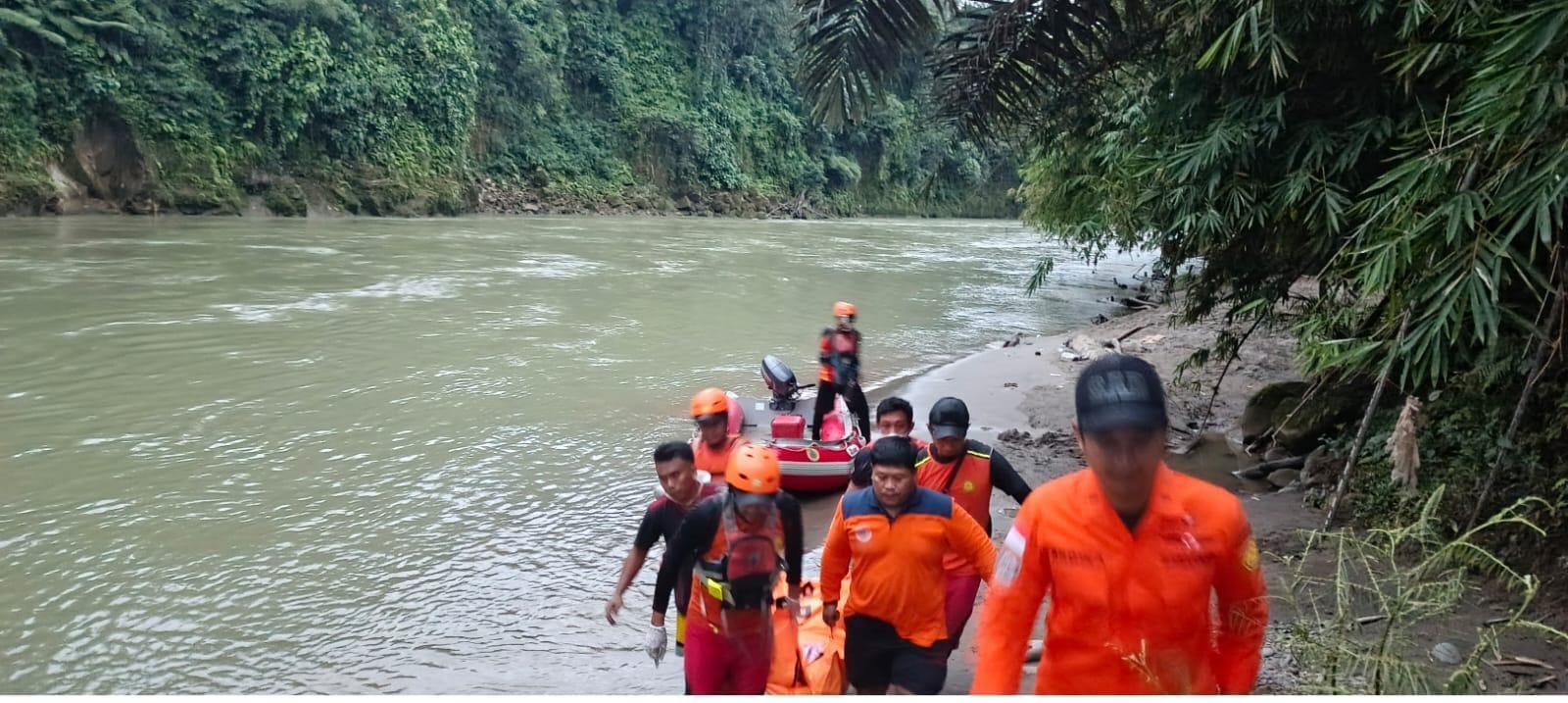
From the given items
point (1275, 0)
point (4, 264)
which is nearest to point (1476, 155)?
point (1275, 0)

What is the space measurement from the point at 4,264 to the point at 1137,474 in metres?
22.7

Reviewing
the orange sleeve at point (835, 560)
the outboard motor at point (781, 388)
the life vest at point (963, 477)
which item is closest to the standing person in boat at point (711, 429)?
the life vest at point (963, 477)

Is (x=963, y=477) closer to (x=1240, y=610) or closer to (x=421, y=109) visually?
(x=1240, y=610)

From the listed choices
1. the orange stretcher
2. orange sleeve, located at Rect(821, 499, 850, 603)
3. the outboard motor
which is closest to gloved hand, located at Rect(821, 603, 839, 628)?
orange sleeve, located at Rect(821, 499, 850, 603)

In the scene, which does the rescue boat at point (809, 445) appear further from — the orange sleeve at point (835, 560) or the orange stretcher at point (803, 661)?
the orange sleeve at point (835, 560)

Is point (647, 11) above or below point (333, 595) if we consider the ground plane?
above

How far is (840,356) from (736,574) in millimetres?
4867

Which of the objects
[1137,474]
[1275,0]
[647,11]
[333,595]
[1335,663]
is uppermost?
[647,11]

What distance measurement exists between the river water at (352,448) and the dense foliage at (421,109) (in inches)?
242

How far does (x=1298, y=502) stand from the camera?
6.84 metres

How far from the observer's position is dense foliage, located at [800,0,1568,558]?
360cm

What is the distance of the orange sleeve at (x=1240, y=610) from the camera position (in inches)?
80.6

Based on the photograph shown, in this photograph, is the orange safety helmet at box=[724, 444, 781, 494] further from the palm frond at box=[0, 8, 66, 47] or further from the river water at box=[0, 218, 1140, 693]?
the palm frond at box=[0, 8, 66, 47]

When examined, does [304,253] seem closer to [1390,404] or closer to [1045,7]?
[1045,7]
